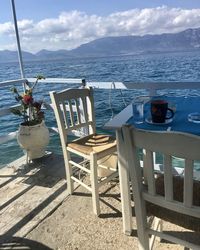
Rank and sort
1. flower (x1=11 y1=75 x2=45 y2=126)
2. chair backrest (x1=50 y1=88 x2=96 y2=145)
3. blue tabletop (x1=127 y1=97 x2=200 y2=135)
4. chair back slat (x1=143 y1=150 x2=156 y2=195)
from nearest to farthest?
1. chair back slat (x1=143 y1=150 x2=156 y2=195)
2. blue tabletop (x1=127 y1=97 x2=200 y2=135)
3. chair backrest (x1=50 y1=88 x2=96 y2=145)
4. flower (x1=11 y1=75 x2=45 y2=126)

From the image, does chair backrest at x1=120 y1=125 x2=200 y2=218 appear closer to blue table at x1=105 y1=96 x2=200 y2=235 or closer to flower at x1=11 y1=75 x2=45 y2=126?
blue table at x1=105 y1=96 x2=200 y2=235

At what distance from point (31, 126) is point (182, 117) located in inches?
72.4

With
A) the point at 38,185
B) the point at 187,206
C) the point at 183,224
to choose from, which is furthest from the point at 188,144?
the point at 38,185

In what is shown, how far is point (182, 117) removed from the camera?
1722 mm

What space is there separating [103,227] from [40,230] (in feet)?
1.48

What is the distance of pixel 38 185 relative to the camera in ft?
9.12

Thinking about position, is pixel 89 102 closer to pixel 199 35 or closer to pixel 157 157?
pixel 157 157

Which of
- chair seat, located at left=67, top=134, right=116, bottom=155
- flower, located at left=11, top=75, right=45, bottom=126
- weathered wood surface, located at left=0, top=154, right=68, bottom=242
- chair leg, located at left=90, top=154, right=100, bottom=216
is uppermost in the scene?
flower, located at left=11, top=75, right=45, bottom=126

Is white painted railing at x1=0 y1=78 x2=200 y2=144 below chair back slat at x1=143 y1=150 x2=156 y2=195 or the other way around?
the other way around

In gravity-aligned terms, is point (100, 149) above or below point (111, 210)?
above

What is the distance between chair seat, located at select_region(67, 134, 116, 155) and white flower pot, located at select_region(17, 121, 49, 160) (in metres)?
0.77

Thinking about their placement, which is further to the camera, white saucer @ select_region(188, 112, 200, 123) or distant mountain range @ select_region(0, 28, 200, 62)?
distant mountain range @ select_region(0, 28, 200, 62)

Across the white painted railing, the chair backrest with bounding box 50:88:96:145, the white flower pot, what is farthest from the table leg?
the white flower pot

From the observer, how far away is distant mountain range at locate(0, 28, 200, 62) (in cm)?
4588
